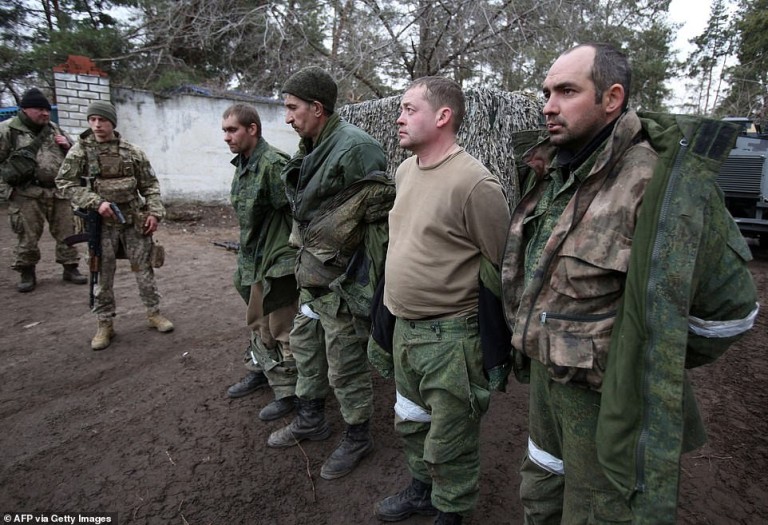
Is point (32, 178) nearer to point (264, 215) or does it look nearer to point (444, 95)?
point (264, 215)

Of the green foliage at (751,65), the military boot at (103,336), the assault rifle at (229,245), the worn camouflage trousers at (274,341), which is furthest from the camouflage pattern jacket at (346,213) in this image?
the green foliage at (751,65)

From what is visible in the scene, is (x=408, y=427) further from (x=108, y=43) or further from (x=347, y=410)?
(x=108, y=43)

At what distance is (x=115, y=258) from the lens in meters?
4.09

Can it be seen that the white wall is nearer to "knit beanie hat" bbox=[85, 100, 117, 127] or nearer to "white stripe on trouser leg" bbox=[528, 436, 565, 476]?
"knit beanie hat" bbox=[85, 100, 117, 127]

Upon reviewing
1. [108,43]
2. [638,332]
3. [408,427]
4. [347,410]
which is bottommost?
[347,410]

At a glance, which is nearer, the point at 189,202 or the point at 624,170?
the point at 624,170

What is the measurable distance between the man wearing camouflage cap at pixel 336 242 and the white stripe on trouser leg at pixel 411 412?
0.48 meters

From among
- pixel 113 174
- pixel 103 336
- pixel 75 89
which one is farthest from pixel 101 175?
pixel 75 89

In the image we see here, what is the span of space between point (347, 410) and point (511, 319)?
1269 millimetres

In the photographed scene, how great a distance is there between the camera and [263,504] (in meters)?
2.25

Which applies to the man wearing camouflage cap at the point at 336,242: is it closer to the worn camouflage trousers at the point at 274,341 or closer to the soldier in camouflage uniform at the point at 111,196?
the worn camouflage trousers at the point at 274,341

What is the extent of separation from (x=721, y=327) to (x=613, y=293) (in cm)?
32

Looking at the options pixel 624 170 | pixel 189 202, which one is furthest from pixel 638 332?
pixel 189 202

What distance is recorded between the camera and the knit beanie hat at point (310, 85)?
2.42 metres
